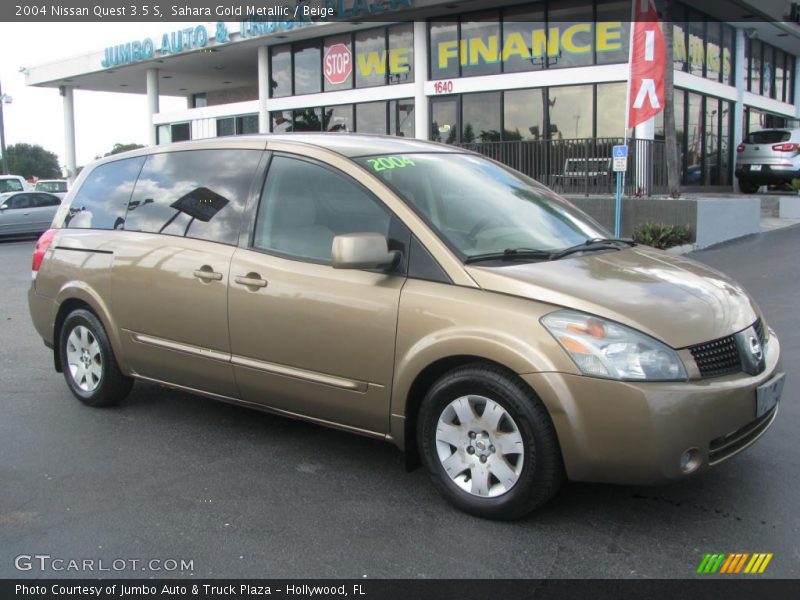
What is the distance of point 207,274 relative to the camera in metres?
4.47

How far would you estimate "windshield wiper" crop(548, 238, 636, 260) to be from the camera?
398 centimetres

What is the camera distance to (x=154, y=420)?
17.0 feet

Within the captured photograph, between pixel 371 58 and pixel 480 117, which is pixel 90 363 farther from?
pixel 371 58

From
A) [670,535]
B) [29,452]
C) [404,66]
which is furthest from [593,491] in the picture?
[404,66]

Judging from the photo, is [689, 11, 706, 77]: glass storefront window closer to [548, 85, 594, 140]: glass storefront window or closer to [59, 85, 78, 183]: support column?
[548, 85, 594, 140]: glass storefront window

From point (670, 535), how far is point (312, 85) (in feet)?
71.4

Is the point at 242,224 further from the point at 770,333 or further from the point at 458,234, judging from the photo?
the point at 770,333

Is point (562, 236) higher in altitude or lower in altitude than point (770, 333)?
higher

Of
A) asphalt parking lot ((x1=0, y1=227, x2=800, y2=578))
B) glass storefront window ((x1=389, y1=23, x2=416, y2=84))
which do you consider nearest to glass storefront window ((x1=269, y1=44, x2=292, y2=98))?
glass storefront window ((x1=389, y1=23, x2=416, y2=84))

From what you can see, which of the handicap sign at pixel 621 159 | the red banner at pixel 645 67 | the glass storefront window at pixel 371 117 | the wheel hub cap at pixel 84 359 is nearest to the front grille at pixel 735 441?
the wheel hub cap at pixel 84 359

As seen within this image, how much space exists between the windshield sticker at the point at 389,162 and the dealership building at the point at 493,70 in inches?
456

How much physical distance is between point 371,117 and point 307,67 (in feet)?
10.5

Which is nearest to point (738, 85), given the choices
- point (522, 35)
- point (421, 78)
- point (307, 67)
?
Answer: point (522, 35)

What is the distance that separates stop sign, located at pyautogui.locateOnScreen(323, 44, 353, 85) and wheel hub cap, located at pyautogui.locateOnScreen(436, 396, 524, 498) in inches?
791
